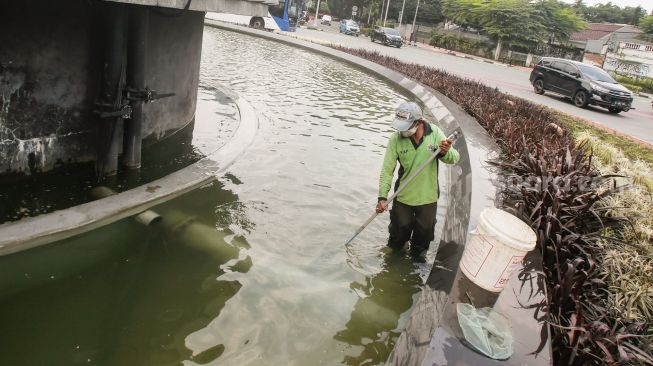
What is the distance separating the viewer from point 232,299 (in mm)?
4156

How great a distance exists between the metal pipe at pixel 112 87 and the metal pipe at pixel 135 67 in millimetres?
176

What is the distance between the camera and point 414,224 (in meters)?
5.05

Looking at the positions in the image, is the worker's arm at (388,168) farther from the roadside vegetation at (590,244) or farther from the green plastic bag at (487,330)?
the green plastic bag at (487,330)

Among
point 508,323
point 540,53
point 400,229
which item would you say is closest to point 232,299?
point 400,229

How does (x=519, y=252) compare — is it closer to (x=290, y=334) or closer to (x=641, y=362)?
(x=641, y=362)

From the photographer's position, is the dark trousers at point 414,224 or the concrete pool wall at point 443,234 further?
the dark trousers at point 414,224

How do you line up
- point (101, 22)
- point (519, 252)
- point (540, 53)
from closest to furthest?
point (519, 252) < point (101, 22) < point (540, 53)

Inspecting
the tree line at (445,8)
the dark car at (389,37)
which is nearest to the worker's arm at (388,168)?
the dark car at (389,37)

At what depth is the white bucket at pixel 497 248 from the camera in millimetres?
3449

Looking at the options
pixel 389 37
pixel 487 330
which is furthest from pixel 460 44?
pixel 487 330

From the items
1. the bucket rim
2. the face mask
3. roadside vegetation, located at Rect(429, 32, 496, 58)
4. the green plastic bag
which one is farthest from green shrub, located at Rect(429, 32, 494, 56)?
the green plastic bag

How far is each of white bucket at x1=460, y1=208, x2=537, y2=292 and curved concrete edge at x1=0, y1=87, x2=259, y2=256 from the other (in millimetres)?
3785

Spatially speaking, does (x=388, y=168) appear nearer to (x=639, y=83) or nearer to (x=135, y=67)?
(x=135, y=67)

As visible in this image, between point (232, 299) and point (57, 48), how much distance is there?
365 cm
